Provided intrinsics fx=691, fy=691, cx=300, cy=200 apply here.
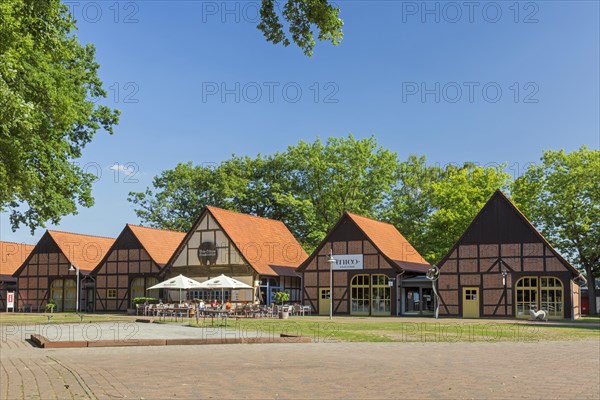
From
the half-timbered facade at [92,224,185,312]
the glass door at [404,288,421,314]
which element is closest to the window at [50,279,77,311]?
the half-timbered facade at [92,224,185,312]

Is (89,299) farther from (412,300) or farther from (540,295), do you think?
(540,295)

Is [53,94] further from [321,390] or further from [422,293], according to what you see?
[422,293]

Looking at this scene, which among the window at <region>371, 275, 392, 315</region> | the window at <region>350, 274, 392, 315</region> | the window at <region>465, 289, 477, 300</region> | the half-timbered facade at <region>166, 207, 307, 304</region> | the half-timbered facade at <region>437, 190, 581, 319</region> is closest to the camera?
the half-timbered facade at <region>437, 190, 581, 319</region>

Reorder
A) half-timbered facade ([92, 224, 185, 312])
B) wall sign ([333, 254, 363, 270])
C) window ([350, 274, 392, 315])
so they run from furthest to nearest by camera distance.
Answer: half-timbered facade ([92, 224, 185, 312])
wall sign ([333, 254, 363, 270])
window ([350, 274, 392, 315])

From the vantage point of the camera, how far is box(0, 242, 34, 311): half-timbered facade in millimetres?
58263

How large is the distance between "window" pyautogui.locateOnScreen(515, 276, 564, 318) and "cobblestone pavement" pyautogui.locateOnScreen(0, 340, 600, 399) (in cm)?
2244

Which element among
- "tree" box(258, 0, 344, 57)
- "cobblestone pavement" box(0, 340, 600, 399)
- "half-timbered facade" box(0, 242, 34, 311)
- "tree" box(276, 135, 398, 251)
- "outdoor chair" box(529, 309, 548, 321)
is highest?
"tree" box(276, 135, 398, 251)

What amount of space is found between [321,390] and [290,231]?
50.0 metres

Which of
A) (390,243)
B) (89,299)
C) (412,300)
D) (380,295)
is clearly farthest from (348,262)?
(89,299)

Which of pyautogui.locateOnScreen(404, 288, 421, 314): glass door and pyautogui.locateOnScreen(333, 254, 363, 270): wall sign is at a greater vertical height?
pyautogui.locateOnScreen(333, 254, 363, 270): wall sign

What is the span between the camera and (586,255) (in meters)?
52.0

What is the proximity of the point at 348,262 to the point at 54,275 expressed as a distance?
24.3 meters

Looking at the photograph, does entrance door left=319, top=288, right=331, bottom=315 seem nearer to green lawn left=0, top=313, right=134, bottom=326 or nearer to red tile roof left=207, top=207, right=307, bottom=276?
red tile roof left=207, top=207, right=307, bottom=276

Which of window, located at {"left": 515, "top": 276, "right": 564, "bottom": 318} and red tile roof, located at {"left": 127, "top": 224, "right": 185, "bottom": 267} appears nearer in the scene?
window, located at {"left": 515, "top": 276, "right": 564, "bottom": 318}
